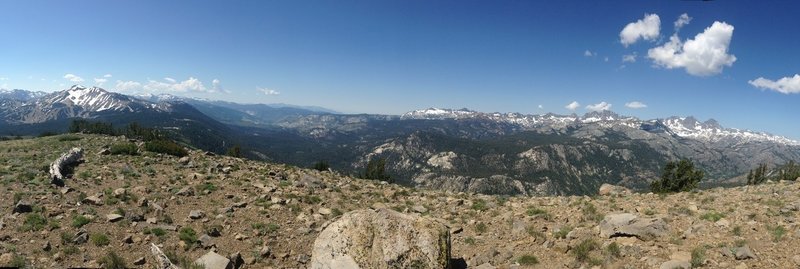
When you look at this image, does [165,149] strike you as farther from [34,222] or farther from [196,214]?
[34,222]

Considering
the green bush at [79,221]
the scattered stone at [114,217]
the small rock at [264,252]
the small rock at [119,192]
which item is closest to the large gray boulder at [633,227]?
→ the small rock at [264,252]

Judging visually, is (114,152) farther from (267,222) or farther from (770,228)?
(770,228)

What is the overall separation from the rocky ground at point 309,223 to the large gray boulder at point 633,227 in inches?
2.3

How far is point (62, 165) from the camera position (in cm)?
3077

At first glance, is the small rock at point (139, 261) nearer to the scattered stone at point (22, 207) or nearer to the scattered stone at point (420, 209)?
the scattered stone at point (22, 207)

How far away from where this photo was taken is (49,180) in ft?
88.3

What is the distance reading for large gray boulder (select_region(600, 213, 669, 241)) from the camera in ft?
57.0

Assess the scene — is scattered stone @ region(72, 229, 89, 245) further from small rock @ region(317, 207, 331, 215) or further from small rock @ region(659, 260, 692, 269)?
small rock @ region(659, 260, 692, 269)

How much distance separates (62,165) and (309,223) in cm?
2245

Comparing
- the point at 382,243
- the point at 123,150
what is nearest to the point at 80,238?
the point at 382,243

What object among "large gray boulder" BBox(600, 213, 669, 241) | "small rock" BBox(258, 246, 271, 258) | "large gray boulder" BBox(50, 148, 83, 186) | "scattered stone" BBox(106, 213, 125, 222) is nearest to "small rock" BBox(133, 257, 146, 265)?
"small rock" BBox(258, 246, 271, 258)

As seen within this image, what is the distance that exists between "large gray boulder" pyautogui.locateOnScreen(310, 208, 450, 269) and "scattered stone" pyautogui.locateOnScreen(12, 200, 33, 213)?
17.3 metres

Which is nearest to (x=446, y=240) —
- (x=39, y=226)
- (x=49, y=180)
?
(x=39, y=226)

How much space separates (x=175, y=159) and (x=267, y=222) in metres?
22.3
